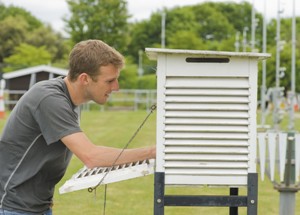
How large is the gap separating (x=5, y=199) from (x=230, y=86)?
52.5 inches

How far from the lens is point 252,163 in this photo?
4.29m

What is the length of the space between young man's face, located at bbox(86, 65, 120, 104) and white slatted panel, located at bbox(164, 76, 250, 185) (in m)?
0.29

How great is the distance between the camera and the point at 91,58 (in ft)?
13.7

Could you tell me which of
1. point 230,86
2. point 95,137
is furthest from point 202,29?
point 230,86

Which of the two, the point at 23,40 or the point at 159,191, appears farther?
the point at 23,40

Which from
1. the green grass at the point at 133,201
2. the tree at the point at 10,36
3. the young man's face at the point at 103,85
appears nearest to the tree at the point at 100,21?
the tree at the point at 10,36

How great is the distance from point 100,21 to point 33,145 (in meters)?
50.8

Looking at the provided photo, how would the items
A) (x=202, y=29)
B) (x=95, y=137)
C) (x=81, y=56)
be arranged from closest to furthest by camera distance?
(x=81, y=56) → (x=95, y=137) → (x=202, y=29)

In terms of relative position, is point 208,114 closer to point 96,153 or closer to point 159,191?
point 159,191

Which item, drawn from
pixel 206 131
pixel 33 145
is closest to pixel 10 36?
pixel 33 145

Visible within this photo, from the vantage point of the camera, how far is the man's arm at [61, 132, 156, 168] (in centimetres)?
416

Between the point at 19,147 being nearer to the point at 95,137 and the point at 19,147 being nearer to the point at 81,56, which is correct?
the point at 81,56

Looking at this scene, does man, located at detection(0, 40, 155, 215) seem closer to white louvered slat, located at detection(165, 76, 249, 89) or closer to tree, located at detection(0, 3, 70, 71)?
white louvered slat, located at detection(165, 76, 249, 89)

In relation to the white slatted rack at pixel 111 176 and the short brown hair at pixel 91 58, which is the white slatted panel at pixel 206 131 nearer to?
the white slatted rack at pixel 111 176
